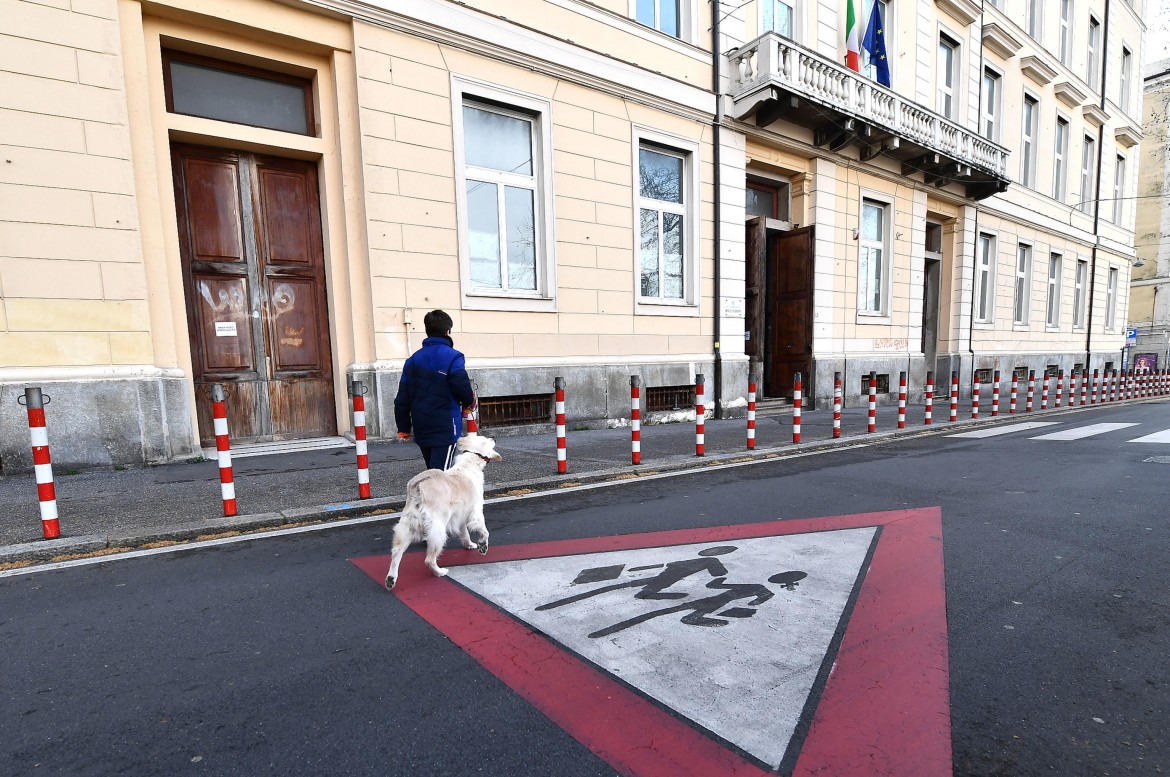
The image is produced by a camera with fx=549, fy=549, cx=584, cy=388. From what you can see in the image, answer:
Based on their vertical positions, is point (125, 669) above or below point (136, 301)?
below

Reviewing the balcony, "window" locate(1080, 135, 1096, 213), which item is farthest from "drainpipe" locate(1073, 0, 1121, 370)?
the balcony

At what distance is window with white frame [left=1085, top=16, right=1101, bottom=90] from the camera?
23.3m

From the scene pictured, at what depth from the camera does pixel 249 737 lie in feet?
6.98

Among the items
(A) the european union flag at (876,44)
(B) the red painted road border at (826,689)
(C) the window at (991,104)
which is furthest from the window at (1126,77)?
(B) the red painted road border at (826,689)

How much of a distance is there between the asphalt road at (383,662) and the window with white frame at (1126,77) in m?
33.0

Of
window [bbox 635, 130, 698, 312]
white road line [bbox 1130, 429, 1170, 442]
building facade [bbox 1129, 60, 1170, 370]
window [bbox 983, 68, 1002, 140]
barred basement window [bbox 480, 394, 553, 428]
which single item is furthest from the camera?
building facade [bbox 1129, 60, 1170, 370]

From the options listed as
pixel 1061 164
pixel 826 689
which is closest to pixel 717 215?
pixel 826 689

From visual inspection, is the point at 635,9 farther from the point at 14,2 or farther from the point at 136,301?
the point at 136,301

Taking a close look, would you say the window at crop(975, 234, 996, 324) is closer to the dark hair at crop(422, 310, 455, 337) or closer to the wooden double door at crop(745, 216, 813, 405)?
the wooden double door at crop(745, 216, 813, 405)

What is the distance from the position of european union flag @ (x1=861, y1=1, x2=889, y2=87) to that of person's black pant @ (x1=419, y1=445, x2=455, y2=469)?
1573cm

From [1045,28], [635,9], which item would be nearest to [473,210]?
[635,9]

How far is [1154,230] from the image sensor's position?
34.9 meters

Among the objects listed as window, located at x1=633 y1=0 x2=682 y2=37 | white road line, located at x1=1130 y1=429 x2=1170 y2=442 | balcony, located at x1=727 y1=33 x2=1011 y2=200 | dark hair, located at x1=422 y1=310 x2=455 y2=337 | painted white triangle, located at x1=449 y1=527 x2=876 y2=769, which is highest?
window, located at x1=633 y1=0 x2=682 y2=37

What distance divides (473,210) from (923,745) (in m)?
9.17
